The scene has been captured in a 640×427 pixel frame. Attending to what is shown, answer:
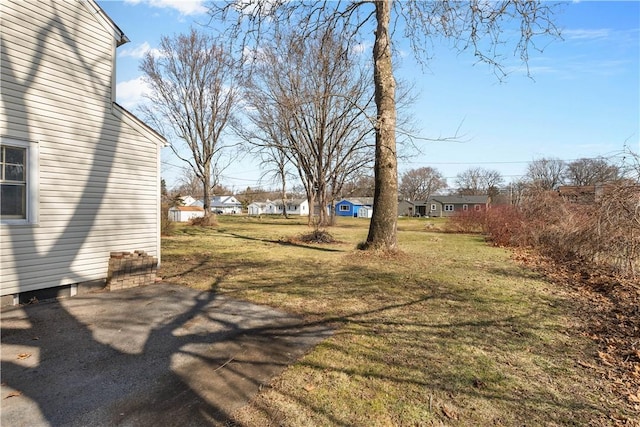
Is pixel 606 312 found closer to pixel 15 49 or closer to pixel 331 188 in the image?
pixel 15 49

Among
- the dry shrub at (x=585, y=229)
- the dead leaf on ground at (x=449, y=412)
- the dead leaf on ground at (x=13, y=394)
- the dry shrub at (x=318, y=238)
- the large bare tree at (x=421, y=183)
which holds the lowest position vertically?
the dead leaf on ground at (x=13, y=394)

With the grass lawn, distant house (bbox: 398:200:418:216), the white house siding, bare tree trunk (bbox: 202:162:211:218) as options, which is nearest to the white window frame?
the white house siding

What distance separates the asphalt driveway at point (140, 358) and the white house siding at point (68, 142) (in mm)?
826

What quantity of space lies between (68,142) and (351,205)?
70946mm

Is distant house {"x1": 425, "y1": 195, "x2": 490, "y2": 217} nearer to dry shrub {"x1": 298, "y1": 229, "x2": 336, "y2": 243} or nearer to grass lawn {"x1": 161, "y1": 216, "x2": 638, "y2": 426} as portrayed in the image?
dry shrub {"x1": 298, "y1": 229, "x2": 336, "y2": 243}

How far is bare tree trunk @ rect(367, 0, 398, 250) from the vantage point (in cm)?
977

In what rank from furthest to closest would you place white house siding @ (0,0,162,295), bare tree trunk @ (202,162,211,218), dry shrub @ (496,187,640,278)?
bare tree trunk @ (202,162,211,218)
dry shrub @ (496,187,640,278)
white house siding @ (0,0,162,295)

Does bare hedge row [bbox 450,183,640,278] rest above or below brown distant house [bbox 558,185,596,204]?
below

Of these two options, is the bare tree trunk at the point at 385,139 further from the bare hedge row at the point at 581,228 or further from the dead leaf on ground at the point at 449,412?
the dead leaf on ground at the point at 449,412

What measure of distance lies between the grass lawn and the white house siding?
1.80 m

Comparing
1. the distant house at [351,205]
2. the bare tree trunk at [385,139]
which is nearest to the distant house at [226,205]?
the distant house at [351,205]

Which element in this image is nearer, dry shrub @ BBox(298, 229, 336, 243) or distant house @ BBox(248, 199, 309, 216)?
dry shrub @ BBox(298, 229, 336, 243)

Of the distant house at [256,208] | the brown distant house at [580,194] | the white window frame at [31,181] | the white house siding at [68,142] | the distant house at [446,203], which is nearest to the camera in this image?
the white house siding at [68,142]

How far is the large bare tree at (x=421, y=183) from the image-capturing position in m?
83.6
